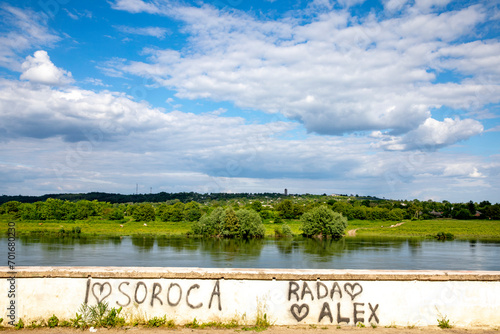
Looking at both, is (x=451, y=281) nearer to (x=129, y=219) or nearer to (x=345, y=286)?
(x=345, y=286)

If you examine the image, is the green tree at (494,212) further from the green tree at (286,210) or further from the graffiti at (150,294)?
the graffiti at (150,294)

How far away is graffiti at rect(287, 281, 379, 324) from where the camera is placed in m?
7.48

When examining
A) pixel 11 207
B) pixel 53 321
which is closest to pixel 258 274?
pixel 53 321

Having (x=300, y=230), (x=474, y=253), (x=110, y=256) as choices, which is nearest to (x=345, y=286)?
(x=110, y=256)

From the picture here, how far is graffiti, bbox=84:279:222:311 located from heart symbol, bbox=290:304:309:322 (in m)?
1.47

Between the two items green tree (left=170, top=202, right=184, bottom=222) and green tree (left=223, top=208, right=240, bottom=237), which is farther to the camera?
green tree (left=170, top=202, right=184, bottom=222)

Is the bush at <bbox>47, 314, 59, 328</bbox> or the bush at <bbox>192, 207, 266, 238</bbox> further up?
the bush at <bbox>47, 314, 59, 328</bbox>

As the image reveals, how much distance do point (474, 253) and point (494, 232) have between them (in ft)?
143

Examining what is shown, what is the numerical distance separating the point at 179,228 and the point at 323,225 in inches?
1353


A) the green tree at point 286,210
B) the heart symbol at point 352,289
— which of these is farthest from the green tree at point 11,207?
the heart symbol at point 352,289

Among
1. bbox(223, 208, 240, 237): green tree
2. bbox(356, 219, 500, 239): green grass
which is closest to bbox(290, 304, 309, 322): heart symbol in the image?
bbox(223, 208, 240, 237): green tree

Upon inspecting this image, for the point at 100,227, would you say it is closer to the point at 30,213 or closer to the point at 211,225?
the point at 30,213

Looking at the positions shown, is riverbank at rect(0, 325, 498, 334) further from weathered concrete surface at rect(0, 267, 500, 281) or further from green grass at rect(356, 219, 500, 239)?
green grass at rect(356, 219, 500, 239)

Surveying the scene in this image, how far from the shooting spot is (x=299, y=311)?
24.5ft
